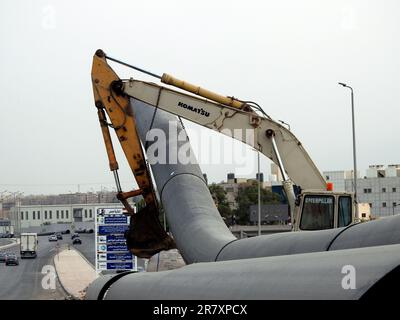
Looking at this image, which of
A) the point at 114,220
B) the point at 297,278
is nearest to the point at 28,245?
the point at 114,220

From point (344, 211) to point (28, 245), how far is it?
90178 mm

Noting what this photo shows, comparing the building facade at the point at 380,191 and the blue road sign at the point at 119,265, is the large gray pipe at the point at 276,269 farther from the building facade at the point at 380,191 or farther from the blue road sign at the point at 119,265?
the building facade at the point at 380,191

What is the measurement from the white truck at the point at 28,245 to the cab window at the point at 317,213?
8706 cm

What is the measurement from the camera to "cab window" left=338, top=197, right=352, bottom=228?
76.1 feet

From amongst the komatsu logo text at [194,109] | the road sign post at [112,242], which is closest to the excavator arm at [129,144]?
the komatsu logo text at [194,109]

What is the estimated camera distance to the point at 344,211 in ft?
76.7

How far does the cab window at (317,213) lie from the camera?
2338 cm

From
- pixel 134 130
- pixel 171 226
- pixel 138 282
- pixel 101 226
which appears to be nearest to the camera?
pixel 138 282

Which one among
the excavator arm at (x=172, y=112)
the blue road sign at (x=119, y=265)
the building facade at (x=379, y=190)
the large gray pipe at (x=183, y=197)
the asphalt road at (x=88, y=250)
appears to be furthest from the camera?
the building facade at (x=379, y=190)

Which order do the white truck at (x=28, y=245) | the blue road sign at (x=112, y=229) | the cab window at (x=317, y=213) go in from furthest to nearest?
the white truck at (x=28, y=245), the blue road sign at (x=112, y=229), the cab window at (x=317, y=213)
